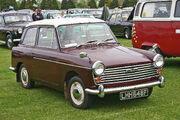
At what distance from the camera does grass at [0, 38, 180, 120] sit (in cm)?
591

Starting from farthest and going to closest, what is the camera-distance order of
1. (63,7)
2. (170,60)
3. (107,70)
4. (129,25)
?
(63,7)
(129,25)
(170,60)
(107,70)

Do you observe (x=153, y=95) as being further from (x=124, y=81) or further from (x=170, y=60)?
(x=170, y=60)

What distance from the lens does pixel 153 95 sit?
7266 mm

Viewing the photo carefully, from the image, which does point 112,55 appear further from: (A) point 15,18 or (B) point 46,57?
(A) point 15,18

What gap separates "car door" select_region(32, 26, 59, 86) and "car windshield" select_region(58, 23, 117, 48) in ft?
0.65

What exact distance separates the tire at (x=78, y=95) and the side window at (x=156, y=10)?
5.05 m

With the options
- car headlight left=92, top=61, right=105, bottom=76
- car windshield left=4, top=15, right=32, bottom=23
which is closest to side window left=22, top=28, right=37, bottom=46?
car headlight left=92, top=61, right=105, bottom=76

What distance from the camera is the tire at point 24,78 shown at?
825 cm

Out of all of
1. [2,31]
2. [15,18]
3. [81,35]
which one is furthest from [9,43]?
[81,35]

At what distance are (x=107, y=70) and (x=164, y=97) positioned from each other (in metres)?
1.74

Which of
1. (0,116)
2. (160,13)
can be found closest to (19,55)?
(0,116)

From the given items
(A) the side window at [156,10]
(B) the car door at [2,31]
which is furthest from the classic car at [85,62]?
(B) the car door at [2,31]

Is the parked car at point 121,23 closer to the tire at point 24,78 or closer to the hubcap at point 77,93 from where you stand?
the tire at point 24,78

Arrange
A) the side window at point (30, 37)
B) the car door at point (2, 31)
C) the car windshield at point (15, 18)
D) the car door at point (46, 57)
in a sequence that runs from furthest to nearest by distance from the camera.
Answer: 1. the car windshield at point (15, 18)
2. the car door at point (2, 31)
3. the side window at point (30, 37)
4. the car door at point (46, 57)
